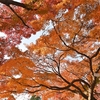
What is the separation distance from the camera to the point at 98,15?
8.41 meters

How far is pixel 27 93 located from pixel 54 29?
4664mm

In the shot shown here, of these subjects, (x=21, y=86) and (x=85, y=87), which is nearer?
(x=21, y=86)

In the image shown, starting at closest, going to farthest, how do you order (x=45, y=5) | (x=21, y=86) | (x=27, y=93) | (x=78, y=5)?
(x=45, y=5) → (x=78, y=5) → (x=21, y=86) → (x=27, y=93)

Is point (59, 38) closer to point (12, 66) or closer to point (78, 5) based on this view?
point (78, 5)

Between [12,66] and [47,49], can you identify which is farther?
[12,66]

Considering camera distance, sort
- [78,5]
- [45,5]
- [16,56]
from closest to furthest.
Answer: [45,5] < [78,5] < [16,56]

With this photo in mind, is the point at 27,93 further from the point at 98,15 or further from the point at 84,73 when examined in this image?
the point at 98,15

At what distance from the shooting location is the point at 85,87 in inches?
487

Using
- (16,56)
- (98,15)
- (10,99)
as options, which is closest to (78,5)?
(98,15)

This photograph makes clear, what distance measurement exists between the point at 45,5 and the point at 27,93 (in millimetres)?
5847

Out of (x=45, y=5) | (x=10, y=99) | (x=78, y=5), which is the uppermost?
(x=78, y=5)

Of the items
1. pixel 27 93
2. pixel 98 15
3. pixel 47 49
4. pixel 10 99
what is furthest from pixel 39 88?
pixel 98 15

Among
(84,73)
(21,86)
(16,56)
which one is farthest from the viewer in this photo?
(84,73)

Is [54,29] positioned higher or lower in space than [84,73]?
lower
